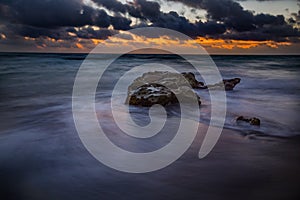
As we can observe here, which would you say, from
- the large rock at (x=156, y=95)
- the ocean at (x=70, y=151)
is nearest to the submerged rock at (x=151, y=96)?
the large rock at (x=156, y=95)

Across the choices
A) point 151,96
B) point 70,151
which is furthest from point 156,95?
point 70,151

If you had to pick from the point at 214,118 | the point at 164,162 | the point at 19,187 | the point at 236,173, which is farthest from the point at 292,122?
the point at 19,187

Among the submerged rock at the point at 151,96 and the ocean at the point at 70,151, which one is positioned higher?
the submerged rock at the point at 151,96

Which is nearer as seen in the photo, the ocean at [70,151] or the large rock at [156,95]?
the ocean at [70,151]

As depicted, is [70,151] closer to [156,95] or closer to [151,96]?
[151,96]

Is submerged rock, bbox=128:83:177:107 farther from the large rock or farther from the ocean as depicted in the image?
the ocean

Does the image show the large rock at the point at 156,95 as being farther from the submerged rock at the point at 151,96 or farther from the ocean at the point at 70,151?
the ocean at the point at 70,151

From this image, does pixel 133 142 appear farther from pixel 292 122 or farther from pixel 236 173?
pixel 292 122

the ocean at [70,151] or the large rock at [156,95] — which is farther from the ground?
the large rock at [156,95]

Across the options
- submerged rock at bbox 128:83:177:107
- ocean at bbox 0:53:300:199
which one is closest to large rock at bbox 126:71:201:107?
submerged rock at bbox 128:83:177:107

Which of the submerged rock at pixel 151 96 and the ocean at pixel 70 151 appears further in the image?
the submerged rock at pixel 151 96

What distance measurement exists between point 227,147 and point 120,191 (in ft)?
7.80

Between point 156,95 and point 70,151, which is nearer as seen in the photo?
point 70,151

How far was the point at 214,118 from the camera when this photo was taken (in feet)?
22.4
